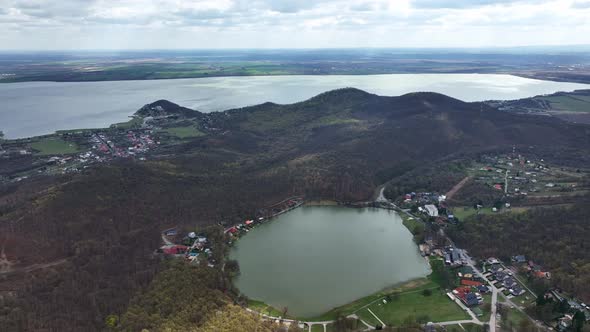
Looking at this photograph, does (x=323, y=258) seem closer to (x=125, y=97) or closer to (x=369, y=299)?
(x=369, y=299)

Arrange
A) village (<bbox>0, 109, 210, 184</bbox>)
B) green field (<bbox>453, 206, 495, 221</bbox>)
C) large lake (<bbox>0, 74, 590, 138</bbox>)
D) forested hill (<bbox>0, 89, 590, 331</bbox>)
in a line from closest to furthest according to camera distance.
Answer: forested hill (<bbox>0, 89, 590, 331</bbox>) < green field (<bbox>453, 206, 495, 221</bbox>) < village (<bbox>0, 109, 210, 184</bbox>) < large lake (<bbox>0, 74, 590, 138</bbox>)

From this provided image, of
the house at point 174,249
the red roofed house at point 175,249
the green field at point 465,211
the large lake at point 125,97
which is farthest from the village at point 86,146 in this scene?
the green field at point 465,211

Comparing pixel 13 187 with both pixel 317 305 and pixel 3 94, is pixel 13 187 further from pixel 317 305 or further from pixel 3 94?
pixel 3 94

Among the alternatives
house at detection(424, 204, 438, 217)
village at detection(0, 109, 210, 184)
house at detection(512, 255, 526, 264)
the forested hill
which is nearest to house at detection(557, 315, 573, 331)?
house at detection(512, 255, 526, 264)

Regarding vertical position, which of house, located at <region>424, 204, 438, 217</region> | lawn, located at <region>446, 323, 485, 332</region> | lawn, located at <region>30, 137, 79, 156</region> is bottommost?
lawn, located at <region>446, 323, 485, 332</region>

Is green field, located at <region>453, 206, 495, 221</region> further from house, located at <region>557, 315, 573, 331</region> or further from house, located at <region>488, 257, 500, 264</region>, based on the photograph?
house, located at <region>557, 315, 573, 331</region>

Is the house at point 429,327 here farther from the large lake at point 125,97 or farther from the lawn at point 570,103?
the lawn at point 570,103

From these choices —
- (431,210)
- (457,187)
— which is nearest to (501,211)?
(431,210)

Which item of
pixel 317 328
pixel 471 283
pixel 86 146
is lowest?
pixel 317 328

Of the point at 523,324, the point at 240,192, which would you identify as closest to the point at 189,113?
the point at 240,192
